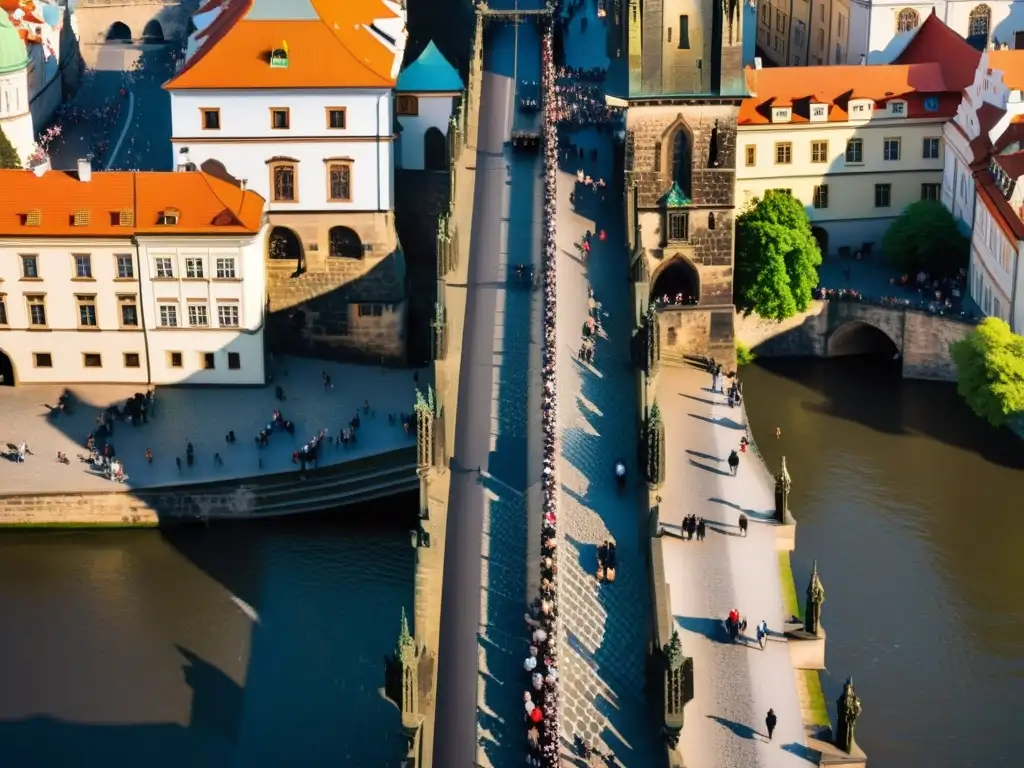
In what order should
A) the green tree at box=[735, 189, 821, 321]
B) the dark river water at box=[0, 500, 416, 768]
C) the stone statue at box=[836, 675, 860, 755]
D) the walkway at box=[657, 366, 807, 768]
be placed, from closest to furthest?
the walkway at box=[657, 366, 807, 768] < the stone statue at box=[836, 675, 860, 755] < the dark river water at box=[0, 500, 416, 768] < the green tree at box=[735, 189, 821, 321]

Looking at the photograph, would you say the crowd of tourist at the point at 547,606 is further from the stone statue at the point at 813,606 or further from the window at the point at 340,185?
the window at the point at 340,185

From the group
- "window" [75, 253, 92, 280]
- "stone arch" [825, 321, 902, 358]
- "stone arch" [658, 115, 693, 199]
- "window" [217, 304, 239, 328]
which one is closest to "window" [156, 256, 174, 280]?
"window" [217, 304, 239, 328]

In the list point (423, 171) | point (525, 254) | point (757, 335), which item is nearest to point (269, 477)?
point (525, 254)

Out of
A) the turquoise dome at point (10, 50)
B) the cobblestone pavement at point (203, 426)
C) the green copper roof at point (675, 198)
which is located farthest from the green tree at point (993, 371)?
the turquoise dome at point (10, 50)

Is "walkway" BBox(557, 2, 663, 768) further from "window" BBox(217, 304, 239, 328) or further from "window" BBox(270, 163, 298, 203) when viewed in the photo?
"window" BBox(217, 304, 239, 328)

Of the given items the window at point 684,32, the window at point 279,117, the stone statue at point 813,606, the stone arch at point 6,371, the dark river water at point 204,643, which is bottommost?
the dark river water at point 204,643

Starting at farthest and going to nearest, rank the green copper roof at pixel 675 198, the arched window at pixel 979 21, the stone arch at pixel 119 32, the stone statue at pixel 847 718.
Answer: the stone arch at pixel 119 32
the arched window at pixel 979 21
the green copper roof at pixel 675 198
the stone statue at pixel 847 718

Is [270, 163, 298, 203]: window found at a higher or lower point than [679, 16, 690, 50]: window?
lower
